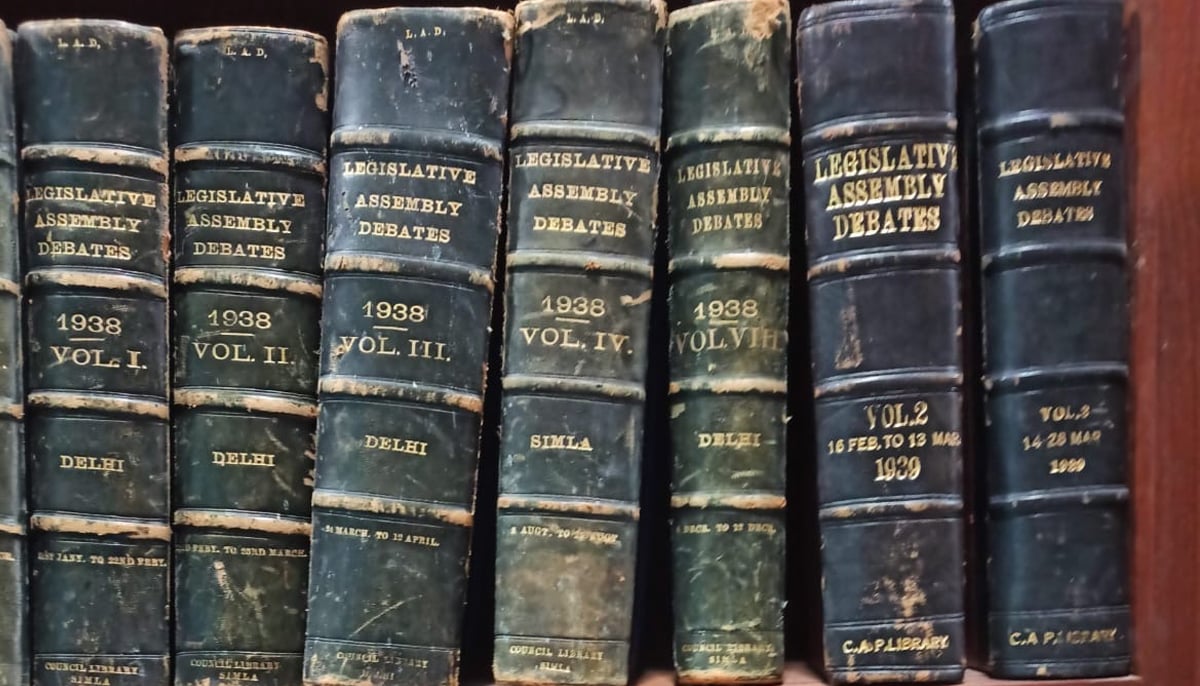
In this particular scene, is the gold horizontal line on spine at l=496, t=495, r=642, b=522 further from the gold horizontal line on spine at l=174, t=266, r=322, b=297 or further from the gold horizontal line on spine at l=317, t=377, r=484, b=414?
the gold horizontal line on spine at l=174, t=266, r=322, b=297

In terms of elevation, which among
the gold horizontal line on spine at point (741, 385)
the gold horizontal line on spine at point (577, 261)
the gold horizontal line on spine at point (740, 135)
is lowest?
the gold horizontal line on spine at point (741, 385)

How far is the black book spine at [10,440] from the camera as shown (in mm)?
600

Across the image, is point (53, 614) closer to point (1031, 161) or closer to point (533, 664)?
point (533, 664)

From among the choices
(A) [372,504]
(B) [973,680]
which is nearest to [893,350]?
(B) [973,680]

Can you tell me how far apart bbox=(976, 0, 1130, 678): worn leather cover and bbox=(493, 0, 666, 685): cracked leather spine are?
216 millimetres

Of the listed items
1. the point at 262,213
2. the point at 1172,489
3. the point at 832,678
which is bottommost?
the point at 832,678

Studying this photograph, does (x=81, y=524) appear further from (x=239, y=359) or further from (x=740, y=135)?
(x=740, y=135)

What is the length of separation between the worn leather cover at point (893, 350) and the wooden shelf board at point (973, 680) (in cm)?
2

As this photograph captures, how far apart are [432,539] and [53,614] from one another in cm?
22

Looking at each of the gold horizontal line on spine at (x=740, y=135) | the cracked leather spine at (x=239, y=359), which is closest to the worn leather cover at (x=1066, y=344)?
the gold horizontal line on spine at (x=740, y=135)

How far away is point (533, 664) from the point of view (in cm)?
61

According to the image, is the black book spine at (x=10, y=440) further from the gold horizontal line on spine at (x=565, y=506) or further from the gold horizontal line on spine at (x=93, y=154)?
the gold horizontal line on spine at (x=565, y=506)

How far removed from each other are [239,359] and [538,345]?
174 mm

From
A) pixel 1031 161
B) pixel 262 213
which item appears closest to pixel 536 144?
pixel 262 213
